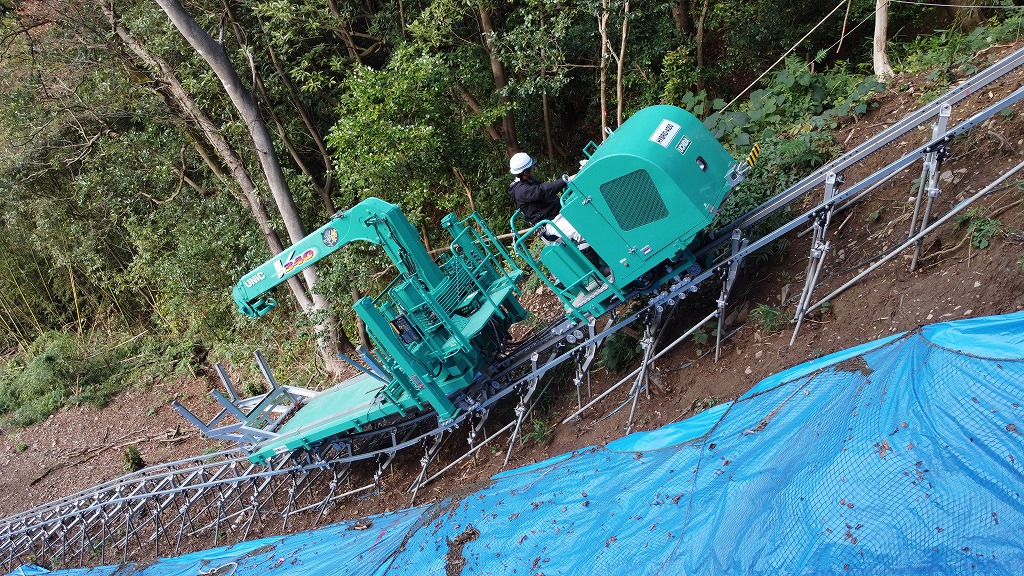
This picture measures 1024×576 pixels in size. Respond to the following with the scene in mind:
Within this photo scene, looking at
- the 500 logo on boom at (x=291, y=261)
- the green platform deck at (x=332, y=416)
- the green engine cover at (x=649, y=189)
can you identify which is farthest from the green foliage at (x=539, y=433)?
the 500 logo on boom at (x=291, y=261)

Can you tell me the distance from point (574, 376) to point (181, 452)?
792 centimetres

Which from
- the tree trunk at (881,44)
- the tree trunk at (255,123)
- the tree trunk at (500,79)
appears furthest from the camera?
the tree trunk at (500,79)

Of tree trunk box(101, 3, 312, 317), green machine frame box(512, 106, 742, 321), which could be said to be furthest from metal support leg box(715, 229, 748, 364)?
tree trunk box(101, 3, 312, 317)

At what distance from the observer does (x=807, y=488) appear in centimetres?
336

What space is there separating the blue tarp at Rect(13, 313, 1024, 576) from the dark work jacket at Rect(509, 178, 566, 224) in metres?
2.30

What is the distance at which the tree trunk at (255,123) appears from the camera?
916cm

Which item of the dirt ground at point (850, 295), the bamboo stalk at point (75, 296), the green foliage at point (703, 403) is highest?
the bamboo stalk at point (75, 296)

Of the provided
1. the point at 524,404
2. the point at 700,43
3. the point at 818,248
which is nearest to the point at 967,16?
the point at 700,43

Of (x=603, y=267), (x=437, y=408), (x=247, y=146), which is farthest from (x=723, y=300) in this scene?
(x=247, y=146)

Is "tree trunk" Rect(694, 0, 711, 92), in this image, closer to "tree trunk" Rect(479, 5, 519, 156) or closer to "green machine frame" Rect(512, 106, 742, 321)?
"tree trunk" Rect(479, 5, 519, 156)

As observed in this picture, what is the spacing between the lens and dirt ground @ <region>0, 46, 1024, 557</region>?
4.80 metres

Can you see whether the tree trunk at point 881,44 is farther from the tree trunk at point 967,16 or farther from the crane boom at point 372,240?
the crane boom at point 372,240

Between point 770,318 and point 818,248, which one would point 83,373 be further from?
point 818,248

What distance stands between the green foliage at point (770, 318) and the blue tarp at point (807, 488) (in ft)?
3.21
